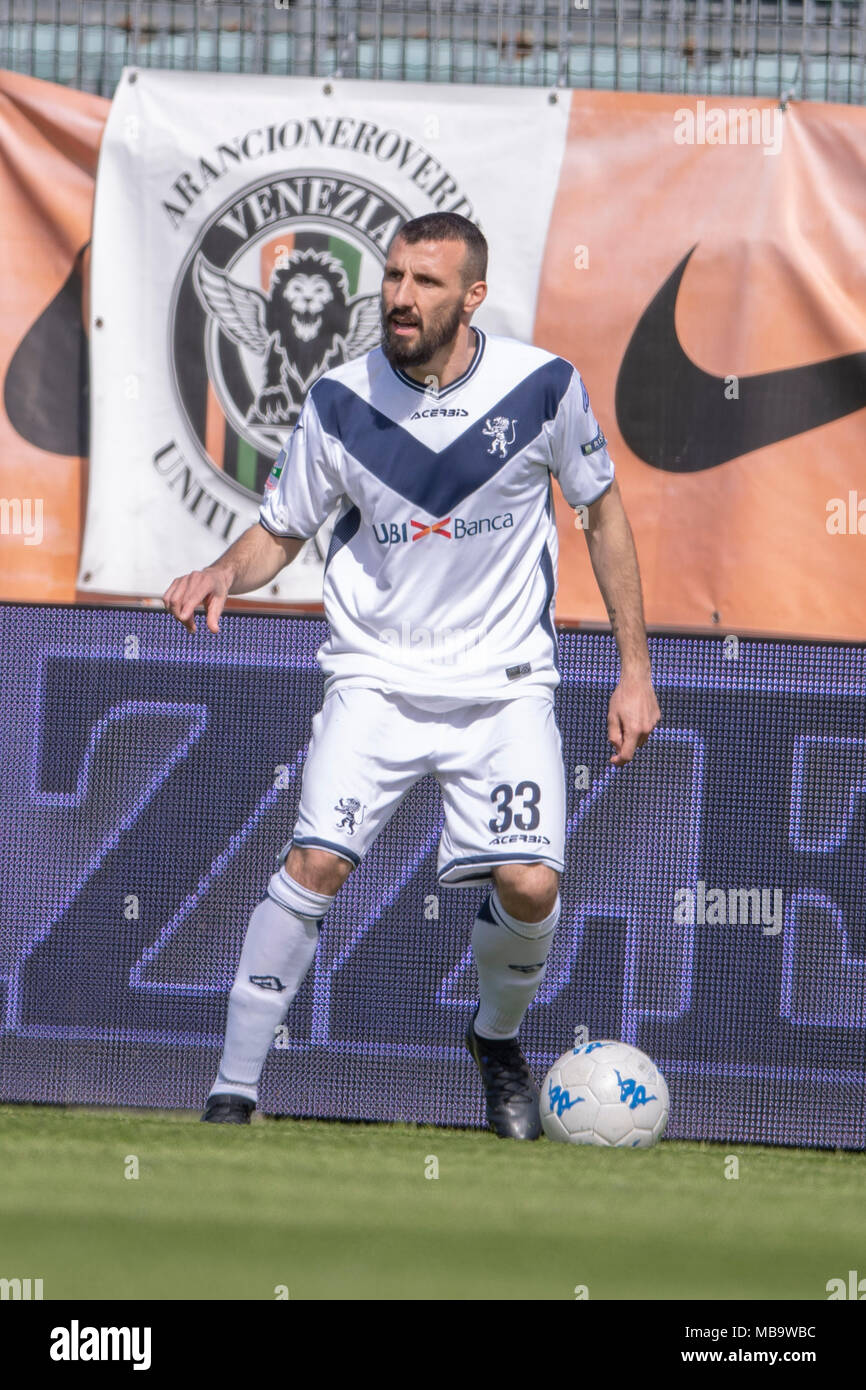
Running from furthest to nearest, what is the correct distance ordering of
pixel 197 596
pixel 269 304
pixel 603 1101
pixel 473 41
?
1. pixel 473 41
2. pixel 269 304
3. pixel 603 1101
4. pixel 197 596

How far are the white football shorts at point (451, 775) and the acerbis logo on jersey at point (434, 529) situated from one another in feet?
1.12

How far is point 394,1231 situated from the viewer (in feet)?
9.82

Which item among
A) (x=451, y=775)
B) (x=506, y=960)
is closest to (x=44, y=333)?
(x=451, y=775)

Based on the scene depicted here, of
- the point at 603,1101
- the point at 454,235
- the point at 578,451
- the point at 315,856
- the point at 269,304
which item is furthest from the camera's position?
the point at 269,304

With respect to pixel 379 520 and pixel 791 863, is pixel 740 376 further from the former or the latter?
pixel 379 520

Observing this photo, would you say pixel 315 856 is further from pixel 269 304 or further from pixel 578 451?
pixel 269 304

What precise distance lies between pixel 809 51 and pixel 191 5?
2032 mm

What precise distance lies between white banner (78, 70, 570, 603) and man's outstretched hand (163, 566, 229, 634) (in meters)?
1.87

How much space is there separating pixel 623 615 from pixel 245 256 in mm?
2318

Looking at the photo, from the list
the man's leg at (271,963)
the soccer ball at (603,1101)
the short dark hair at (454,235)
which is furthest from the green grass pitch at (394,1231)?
the short dark hair at (454,235)

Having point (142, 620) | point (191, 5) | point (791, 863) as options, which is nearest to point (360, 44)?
point (191, 5)

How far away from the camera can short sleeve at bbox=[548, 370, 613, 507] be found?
3.94m

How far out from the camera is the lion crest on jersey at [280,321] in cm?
563

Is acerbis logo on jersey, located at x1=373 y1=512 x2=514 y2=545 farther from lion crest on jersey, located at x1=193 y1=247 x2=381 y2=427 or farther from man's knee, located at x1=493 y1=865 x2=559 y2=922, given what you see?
lion crest on jersey, located at x1=193 y1=247 x2=381 y2=427
